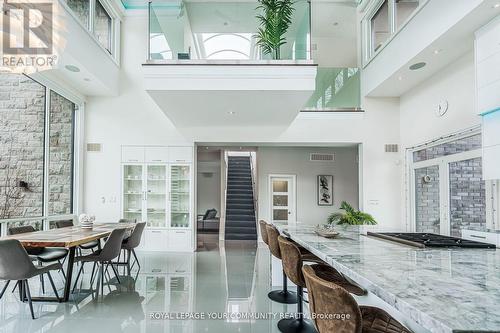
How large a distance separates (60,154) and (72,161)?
54 centimetres

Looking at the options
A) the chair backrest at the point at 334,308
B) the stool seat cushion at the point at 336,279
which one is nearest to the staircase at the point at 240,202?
the stool seat cushion at the point at 336,279

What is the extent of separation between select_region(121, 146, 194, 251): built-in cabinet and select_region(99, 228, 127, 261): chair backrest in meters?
3.18

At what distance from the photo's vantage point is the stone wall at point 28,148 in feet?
16.9

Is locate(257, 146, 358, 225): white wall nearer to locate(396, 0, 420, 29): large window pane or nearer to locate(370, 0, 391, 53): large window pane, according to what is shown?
locate(370, 0, 391, 53): large window pane

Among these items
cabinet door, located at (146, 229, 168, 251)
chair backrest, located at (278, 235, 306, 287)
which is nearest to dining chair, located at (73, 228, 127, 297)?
chair backrest, located at (278, 235, 306, 287)

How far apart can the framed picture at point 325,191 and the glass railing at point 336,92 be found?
249 centimetres

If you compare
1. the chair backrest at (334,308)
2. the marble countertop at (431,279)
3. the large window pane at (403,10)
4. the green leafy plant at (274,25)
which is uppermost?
the large window pane at (403,10)

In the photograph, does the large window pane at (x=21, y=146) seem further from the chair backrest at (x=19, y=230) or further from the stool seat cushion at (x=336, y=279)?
the stool seat cushion at (x=336, y=279)

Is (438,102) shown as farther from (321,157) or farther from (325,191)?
(325,191)

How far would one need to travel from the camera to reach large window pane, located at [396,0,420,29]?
589 cm

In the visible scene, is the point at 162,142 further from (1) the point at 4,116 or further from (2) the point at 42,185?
(1) the point at 4,116

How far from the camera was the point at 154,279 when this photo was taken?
15.9ft

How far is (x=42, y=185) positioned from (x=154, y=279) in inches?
120

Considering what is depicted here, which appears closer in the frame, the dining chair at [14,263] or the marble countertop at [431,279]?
the marble countertop at [431,279]
